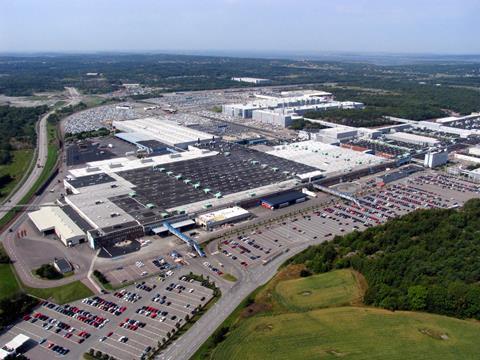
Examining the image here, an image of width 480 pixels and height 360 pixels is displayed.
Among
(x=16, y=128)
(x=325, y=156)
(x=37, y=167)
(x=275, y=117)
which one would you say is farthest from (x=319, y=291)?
(x=16, y=128)

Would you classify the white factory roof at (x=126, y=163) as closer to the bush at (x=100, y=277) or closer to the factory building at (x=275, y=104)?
the bush at (x=100, y=277)

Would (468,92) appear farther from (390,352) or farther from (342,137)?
(390,352)

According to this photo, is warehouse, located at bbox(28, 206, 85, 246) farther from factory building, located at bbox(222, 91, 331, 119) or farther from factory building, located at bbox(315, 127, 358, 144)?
factory building, located at bbox(222, 91, 331, 119)

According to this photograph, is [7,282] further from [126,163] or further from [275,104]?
[275,104]

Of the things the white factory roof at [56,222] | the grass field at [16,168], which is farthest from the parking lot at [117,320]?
the grass field at [16,168]

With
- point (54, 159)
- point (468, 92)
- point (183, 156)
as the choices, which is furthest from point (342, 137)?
point (468, 92)

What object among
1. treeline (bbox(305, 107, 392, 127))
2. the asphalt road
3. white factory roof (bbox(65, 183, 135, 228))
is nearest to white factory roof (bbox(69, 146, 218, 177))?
white factory roof (bbox(65, 183, 135, 228))
